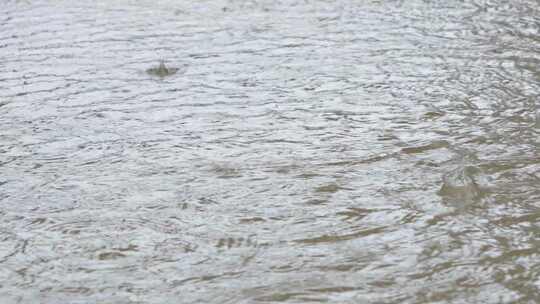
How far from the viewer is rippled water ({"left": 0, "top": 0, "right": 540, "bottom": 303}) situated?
2.33 m

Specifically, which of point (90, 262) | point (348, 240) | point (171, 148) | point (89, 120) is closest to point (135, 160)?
point (171, 148)

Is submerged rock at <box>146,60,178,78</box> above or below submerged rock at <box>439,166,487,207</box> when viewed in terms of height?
above

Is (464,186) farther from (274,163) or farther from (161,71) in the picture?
(161,71)

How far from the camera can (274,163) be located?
3146mm

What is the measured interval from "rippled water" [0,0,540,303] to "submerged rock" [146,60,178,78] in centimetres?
4

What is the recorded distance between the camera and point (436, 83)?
13.5ft

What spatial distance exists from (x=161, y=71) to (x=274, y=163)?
151 centimetres

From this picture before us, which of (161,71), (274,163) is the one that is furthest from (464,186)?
(161,71)

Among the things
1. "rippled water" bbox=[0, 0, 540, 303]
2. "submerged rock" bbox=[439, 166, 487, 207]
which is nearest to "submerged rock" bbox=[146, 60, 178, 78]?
"rippled water" bbox=[0, 0, 540, 303]

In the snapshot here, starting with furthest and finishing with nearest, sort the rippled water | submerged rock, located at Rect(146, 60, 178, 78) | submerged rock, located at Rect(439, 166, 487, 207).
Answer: submerged rock, located at Rect(146, 60, 178, 78)
submerged rock, located at Rect(439, 166, 487, 207)
the rippled water

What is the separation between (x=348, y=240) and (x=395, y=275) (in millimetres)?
264

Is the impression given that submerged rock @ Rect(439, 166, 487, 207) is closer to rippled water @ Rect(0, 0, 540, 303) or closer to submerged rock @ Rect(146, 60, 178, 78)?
rippled water @ Rect(0, 0, 540, 303)

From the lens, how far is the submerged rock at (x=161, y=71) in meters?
4.45

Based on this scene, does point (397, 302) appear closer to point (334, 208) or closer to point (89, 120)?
point (334, 208)
